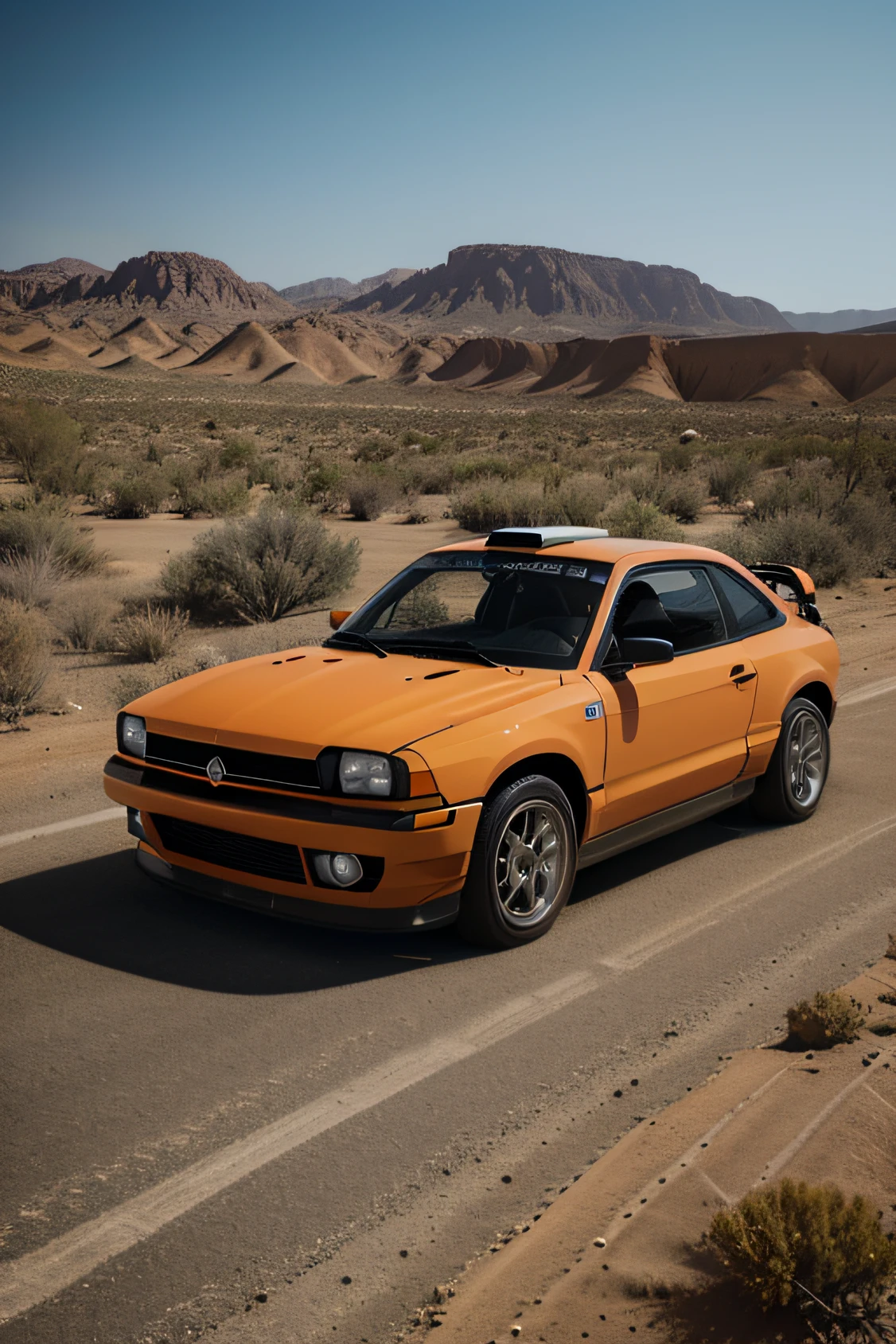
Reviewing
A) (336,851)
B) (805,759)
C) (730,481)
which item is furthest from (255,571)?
(730,481)

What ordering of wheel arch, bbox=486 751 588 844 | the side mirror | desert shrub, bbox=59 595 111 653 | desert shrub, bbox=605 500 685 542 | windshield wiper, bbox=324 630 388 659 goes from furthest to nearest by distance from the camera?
desert shrub, bbox=605 500 685 542, desert shrub, bbox=59 595 111 653, windshield wiper, bbox=324 630 388 659, the side mirror, wheel arch, bbox=486 751 588 844

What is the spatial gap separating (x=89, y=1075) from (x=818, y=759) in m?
4.60

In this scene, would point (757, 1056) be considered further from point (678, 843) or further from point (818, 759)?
point (818, 759)

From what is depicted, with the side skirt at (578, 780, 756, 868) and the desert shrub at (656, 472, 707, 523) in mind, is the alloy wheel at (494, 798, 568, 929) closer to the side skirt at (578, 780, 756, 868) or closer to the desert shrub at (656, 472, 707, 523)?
the side skirt at (578, 780, 756, 868)

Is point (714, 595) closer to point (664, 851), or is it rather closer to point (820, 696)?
point (820, 696)

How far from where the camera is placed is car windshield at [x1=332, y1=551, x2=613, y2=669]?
543 cm

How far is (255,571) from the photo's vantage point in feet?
47.0

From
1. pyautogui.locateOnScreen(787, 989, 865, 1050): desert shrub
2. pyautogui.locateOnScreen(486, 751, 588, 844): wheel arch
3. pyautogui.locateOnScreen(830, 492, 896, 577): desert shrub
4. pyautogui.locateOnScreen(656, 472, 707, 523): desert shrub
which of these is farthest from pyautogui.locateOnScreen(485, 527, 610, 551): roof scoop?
pyautogui.locateOnScreen(656, 472, 707, 523): desert shrub

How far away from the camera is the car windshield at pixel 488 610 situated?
5.43 metres

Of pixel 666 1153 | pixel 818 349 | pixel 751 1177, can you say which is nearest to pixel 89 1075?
pixel 666 1153

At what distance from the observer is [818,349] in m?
122

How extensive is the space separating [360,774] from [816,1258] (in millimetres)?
2429

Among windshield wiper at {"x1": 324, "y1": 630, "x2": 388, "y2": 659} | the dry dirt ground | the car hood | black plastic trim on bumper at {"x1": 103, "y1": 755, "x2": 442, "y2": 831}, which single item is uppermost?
windshield wiper at {"x1": 324, "y1": 630, "x2": 388, "y2": 659}

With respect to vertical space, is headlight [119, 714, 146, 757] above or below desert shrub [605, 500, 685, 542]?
below
